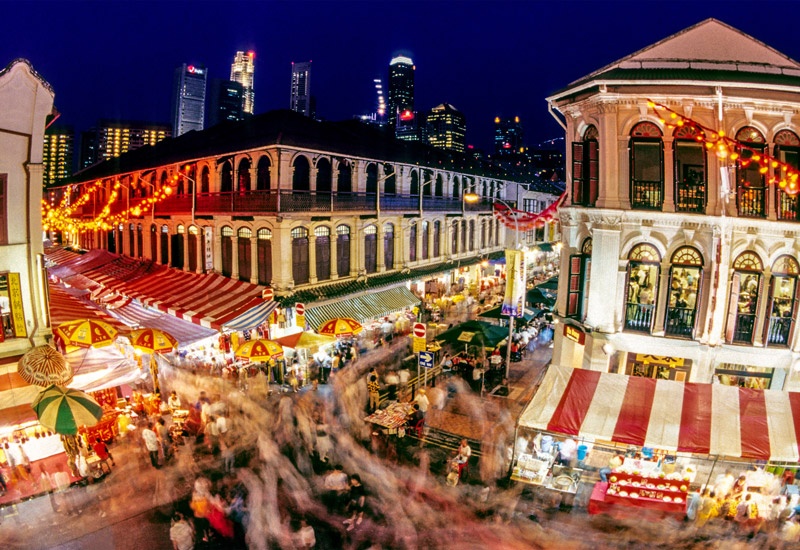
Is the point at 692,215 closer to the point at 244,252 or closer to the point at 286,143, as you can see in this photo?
the point at 286,143

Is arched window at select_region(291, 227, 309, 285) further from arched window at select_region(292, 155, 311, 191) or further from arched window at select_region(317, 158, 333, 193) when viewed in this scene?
arched window at select_region(317, 158, 333, 193)

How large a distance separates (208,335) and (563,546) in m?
16.0

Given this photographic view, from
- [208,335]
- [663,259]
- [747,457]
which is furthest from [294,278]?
[747,457]

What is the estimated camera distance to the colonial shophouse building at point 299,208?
24750mm

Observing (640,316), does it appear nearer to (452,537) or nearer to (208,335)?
(452,537)

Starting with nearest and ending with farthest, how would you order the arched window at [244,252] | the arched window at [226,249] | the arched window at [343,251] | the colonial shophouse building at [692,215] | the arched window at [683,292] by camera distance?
the colonial shophouse building at [692,215], the arched window at [683,292], the arched window at [244,252], the arched window at [226,249], the arched window at [343,251]

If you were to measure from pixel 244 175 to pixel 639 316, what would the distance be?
1923 centimetres

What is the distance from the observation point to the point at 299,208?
80.8ft

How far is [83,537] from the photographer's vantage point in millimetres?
12430

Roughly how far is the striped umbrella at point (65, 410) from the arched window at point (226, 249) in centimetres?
1382

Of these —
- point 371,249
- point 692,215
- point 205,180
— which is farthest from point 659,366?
point 205,180

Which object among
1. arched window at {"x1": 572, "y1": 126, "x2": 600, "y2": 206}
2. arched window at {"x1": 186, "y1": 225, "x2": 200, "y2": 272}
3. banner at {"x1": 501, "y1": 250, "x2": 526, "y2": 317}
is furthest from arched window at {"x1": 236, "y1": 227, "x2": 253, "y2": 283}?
arched window at {"x1": 572, "y1": 126, "x2": 600, "y2": 206}

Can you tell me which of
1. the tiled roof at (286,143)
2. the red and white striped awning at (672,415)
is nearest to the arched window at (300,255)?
the tiled roof at (286,143)

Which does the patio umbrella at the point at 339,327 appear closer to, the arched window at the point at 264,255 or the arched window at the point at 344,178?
the arched window at the point at 264,255
